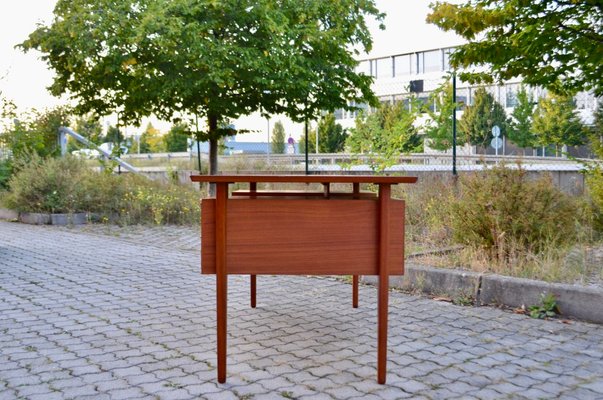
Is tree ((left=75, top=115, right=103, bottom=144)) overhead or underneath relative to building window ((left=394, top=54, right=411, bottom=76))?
underneath

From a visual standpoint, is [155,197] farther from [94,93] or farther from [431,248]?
[431,248]

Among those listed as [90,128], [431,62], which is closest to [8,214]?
[90,128]

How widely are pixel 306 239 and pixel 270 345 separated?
93cm

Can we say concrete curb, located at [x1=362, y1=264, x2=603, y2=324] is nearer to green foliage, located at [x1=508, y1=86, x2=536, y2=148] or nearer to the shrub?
the shrub

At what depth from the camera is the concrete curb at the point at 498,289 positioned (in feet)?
14.4

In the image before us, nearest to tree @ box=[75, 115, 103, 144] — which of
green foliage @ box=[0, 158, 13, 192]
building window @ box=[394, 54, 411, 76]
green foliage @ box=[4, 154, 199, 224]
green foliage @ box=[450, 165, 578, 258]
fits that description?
green foliage @ box=[0, 158, 13, 192]

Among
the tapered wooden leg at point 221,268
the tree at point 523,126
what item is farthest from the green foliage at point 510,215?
the tree at point 523,126

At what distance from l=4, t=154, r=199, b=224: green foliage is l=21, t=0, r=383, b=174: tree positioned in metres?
2.09

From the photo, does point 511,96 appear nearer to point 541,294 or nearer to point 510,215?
point 510,215

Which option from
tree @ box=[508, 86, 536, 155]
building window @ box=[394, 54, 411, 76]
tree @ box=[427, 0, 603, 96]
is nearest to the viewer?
tree @ box=[427, 0, 603, 96]

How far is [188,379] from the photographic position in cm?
317

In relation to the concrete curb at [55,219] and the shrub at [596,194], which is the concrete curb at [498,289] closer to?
the shrub at [596,194]

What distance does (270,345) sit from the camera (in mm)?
3807

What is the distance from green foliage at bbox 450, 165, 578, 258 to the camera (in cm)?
571
